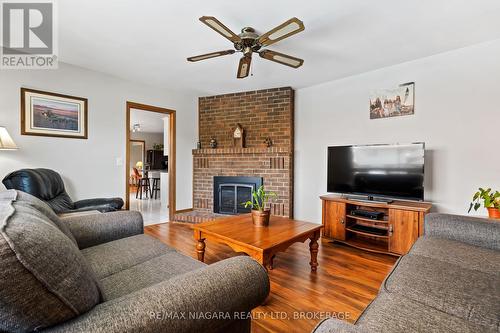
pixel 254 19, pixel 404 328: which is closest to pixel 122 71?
pixel 254 19

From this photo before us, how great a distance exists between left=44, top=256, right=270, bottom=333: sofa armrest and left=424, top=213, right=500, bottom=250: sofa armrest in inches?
64.6

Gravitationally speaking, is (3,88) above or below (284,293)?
above

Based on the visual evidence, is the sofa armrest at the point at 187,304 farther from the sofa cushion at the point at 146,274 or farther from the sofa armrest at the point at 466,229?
the sofa armrest at the point at 466,229

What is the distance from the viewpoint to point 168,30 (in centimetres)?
240

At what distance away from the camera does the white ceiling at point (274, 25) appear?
6.64 feet

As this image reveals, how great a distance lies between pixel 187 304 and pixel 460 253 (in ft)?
5.66

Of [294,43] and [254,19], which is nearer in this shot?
[254,19]

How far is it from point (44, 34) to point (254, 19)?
6.96 feet

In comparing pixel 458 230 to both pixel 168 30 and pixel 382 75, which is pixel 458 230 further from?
pixel 168 30


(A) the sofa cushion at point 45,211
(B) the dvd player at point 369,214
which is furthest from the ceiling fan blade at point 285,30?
(B) the dvd player at point 369,214

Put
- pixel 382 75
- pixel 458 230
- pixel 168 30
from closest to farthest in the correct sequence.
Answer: pixel 458 230 → pixel 168 30 → pixel 382 75

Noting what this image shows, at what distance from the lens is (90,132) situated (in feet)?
11.5

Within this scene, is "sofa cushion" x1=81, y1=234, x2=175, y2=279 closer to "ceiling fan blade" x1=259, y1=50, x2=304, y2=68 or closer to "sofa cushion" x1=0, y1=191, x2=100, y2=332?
"sofa cushion" x1=0, y1=191, x2=100, y2=332

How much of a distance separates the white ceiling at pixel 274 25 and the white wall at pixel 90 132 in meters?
0.30
